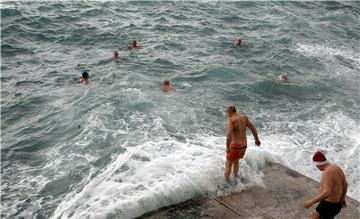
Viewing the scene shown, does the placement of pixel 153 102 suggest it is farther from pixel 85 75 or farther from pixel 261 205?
pixel 261 205

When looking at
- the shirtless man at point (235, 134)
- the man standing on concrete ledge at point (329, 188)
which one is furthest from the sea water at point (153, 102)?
the man standing on concrete ledge at point (329, 188)

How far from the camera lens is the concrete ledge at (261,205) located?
27.4 feet

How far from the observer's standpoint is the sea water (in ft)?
31.7

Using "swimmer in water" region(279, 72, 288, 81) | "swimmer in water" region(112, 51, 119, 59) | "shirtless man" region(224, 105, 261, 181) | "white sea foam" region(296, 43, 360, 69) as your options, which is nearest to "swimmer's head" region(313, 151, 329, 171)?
"shirtless man" region(224, 105, 261, 181)

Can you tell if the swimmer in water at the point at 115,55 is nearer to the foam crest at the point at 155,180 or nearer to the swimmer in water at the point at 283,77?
the swimmer in water at the point at 283,77

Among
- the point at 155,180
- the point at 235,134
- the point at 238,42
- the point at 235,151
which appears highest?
the point at 235,134

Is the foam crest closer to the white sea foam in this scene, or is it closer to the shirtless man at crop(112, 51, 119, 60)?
the shirtless man at crop(112, 51, 119, 60)

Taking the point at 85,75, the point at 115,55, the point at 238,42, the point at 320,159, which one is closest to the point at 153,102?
the point at 85,75

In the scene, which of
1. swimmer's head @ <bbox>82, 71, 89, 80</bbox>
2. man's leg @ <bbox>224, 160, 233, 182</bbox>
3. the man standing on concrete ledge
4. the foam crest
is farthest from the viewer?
swimmer's head @ <bbox>82, 71, 89, 80</bbox>

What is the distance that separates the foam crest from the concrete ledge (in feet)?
0.81

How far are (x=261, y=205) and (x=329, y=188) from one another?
232 centimetres

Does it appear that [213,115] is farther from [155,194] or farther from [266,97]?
[155,194]

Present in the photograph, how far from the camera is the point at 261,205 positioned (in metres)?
8.70

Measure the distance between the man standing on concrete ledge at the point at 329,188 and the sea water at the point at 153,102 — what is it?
263 cm
